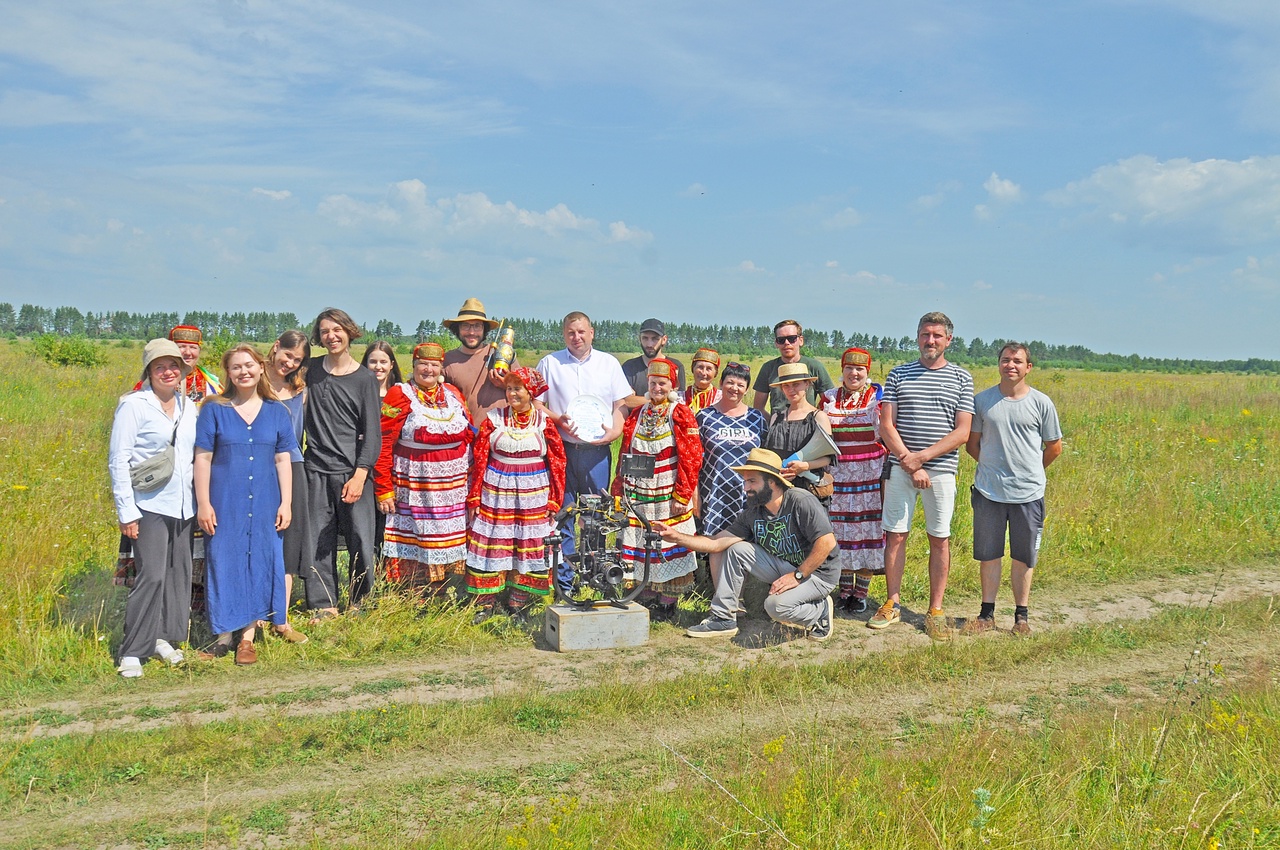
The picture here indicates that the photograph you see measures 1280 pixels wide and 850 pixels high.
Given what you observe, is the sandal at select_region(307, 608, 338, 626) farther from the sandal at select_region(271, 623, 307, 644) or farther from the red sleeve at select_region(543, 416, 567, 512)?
the red sleeve at select_region(543, 416, 567, 512)

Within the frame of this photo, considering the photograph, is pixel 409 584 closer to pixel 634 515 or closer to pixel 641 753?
pixel 634 515

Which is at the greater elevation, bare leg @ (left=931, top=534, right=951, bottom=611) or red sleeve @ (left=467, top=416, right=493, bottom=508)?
red sleeve @ (left=467, top=416, right=493, bottom=508)

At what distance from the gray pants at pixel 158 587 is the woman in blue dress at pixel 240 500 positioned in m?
0.15

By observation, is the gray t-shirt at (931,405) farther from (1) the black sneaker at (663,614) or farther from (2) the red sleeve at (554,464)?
(2) the red sleeve at (554,464)

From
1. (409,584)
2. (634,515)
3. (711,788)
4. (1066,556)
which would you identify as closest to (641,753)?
(711,788)

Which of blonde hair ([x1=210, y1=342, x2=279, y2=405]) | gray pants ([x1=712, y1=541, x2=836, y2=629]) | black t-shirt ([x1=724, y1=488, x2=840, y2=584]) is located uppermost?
blonde hair ([x1=210, y1=342, x2=279, y2=405])

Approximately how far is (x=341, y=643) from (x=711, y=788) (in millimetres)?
3299

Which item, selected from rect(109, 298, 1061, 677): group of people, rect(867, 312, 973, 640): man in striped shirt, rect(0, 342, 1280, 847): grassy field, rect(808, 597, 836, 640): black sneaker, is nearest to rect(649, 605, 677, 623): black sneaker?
rect(109, 298, 1061, 677): group of people

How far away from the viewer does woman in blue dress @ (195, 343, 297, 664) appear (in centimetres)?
595

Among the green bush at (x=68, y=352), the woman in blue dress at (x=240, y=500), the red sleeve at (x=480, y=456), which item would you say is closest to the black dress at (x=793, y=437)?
the red sleeve at (x=480, y=456)

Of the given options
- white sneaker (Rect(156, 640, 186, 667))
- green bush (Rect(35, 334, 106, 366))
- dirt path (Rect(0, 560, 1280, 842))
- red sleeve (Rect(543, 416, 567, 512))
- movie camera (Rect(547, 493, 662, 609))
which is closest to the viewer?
dirt path (Rect(0, 560, 1280, 842))

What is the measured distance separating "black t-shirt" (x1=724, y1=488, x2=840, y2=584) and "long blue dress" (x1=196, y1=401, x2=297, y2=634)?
350 centimetres

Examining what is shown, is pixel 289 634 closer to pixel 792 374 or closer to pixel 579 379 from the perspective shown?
pixel 579 379

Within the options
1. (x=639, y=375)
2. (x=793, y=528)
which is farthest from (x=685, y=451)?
(x=639, y=375)
